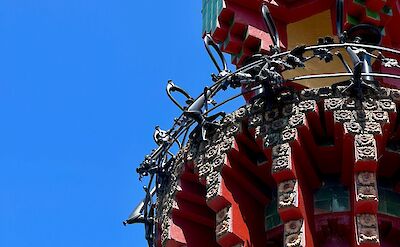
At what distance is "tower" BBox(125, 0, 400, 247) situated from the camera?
1997 cm

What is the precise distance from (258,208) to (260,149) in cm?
129

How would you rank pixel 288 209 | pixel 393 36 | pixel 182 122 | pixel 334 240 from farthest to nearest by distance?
1. pixel 393 36
2. pixel 182 122
3. pixel 334 240
4. pixel 288 209

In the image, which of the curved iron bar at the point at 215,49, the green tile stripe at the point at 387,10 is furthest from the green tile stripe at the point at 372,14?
the curved iron bar at the point at 215,49

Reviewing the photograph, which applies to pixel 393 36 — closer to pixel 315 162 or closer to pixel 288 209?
pixel 315 162

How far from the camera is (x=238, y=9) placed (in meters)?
25.6

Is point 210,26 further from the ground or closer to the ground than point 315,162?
further from the ground

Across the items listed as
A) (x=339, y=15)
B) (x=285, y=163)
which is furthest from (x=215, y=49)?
(x=285, y=163)

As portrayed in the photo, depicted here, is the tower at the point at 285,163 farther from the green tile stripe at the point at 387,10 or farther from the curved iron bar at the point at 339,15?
the green tile stripe at the point at 387,10

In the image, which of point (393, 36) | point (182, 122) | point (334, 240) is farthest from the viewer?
point (393, 36)

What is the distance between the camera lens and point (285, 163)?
20.0 meters

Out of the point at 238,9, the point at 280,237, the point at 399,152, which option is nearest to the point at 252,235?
the point at 280,237

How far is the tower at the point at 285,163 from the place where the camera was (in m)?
20.0

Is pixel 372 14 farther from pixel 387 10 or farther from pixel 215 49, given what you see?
pixel 215 49

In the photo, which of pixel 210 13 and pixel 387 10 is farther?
pixel 210 13
